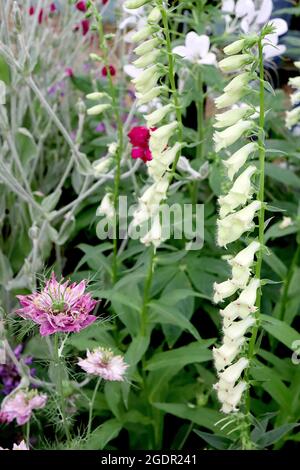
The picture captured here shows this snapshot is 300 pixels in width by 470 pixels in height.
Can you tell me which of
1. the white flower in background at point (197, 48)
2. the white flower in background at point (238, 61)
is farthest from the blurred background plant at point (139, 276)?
the white flower in background at point (238, 61)

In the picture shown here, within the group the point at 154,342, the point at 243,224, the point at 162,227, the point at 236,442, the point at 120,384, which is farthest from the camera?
the point at 154,342

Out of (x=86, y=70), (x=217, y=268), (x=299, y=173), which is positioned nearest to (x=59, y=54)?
(x=86, y=70)

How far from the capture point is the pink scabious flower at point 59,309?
1.04m

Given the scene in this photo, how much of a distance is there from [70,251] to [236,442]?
1.27 metres

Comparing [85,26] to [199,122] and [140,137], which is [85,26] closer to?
[199,122]

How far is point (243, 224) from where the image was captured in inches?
42.6

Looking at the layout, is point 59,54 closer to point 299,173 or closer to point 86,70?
point 86,70

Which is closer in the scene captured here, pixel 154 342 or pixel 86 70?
pixel 154 342

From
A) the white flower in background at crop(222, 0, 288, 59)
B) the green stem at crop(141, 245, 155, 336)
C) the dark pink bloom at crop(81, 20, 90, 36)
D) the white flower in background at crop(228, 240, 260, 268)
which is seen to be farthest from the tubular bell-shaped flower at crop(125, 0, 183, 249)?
the dark pink bloom at crop(81, 20, 90, 36)

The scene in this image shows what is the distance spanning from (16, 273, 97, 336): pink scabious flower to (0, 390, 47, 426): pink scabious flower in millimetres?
380

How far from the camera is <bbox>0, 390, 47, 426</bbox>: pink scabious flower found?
1398 millimetres

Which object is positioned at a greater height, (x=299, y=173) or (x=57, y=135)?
(x=57, y=135)

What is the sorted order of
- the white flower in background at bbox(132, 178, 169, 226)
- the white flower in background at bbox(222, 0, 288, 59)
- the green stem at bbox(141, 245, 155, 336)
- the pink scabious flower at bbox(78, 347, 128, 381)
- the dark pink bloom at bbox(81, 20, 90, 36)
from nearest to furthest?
the pink scabious flower at bbox(78, 347, 128, 381), the white flower in background at bbox(132, 178, 169, 226), the green stem at bbox(141, 245, 155, 336), the white flower in background at bbox(222, 0, 288, 59), the dark pink bloom at bbox(81, 20, 90, 36)

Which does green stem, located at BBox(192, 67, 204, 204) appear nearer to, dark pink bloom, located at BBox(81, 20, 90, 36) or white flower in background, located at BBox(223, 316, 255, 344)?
dark pink bloom, located at BBox(81, 20, 90, 36)
